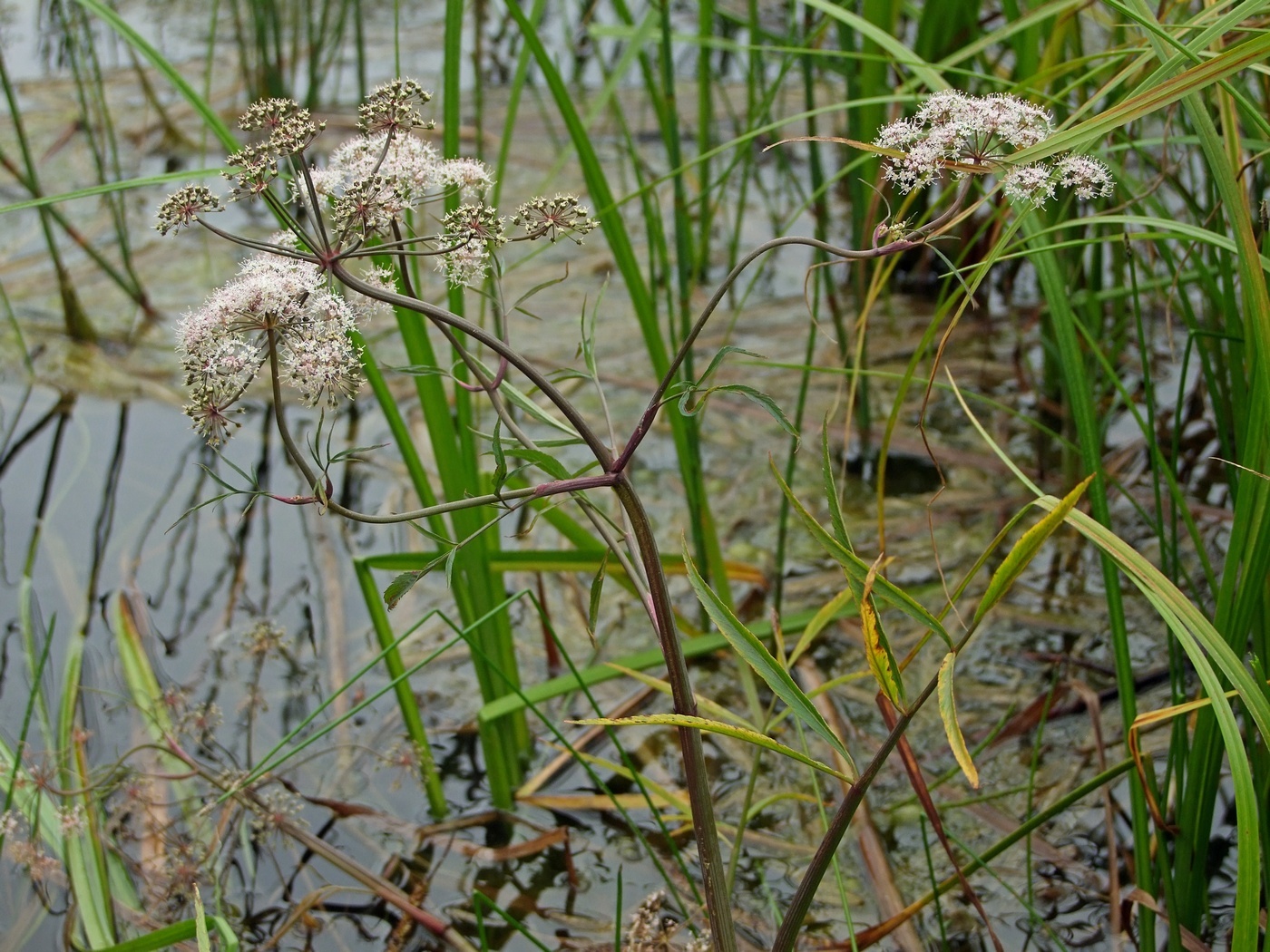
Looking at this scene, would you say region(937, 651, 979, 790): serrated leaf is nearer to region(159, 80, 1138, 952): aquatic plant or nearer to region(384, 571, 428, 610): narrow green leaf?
region(159, 80, 1138, 952): aquatic plant

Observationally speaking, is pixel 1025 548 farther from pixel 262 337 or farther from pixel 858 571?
pixel 262 337

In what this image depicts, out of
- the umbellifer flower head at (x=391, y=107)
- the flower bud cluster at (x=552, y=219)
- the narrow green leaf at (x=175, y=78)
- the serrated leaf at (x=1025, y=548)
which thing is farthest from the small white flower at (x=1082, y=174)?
the narrow green leaf at (x=175, y=78)

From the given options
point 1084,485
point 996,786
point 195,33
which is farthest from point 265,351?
point 195,33

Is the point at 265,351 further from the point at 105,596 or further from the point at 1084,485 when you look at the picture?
the point at 105,596

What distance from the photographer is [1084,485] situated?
0.72 meters

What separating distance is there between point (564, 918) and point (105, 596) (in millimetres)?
1074

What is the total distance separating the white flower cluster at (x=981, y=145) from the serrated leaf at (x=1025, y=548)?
219 mm

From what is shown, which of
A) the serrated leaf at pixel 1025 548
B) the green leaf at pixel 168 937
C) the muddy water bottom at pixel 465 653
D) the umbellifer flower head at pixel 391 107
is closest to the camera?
the serrated leaf at pixel 1025 548

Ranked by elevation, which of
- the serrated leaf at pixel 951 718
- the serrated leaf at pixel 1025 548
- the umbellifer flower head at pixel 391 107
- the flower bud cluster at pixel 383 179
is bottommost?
the serrated leaf at pixel 951 718

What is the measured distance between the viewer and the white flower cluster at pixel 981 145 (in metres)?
0.79

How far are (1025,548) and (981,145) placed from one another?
0.28m

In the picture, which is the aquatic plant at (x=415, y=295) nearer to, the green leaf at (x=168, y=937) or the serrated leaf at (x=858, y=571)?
the serrated leaf at (x=858, y=571)

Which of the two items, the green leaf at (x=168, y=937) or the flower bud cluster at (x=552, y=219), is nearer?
the flower bud cluster at (x=552, y=219)

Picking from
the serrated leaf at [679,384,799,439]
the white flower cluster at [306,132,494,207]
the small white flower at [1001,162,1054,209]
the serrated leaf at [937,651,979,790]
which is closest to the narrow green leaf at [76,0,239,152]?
the white flower cluster at [306,132,494,207]
